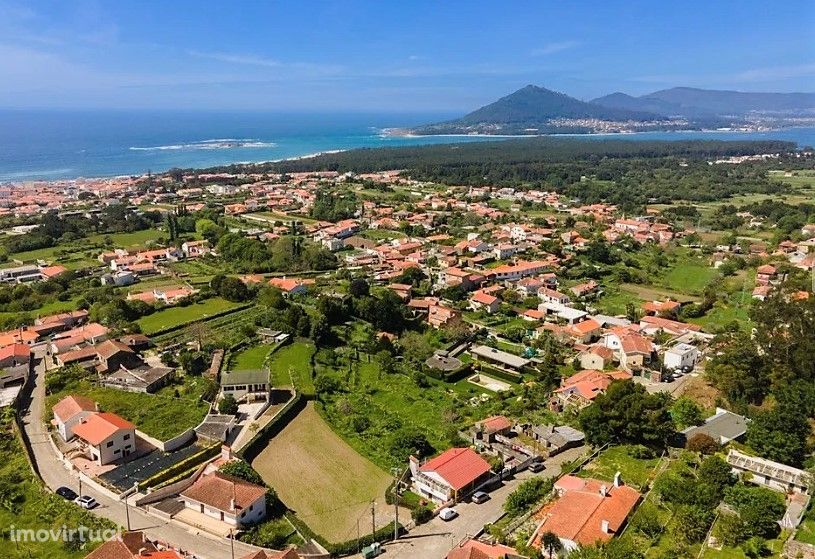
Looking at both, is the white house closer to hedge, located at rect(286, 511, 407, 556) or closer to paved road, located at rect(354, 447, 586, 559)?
paved road, located at rect(354, 447, 586, 559)

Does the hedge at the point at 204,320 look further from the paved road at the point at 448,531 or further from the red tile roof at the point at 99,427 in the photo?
the paved road at the point at 448,531

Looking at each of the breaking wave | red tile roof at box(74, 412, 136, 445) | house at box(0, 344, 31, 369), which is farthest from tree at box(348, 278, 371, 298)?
the breaking wave

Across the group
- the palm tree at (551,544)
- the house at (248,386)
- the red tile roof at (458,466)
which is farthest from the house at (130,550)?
the house at (248,386)

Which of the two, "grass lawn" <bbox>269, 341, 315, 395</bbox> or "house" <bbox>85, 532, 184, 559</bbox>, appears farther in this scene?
"grass lawn" <bbox>269, 341, 315, 395</bbox>

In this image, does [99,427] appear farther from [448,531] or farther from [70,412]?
[448,531]

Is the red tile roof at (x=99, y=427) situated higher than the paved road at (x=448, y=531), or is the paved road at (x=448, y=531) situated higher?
the red tile roof at (x=99, y=427)

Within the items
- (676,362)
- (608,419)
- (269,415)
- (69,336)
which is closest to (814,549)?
(608,419)

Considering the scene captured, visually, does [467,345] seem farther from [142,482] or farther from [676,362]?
[142,482]
